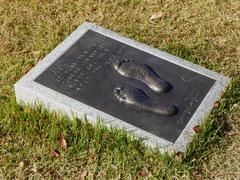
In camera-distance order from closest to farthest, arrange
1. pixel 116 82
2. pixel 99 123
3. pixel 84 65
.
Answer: pixel 99 123
pixel 116 82
pixel 84 65

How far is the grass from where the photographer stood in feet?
12.2

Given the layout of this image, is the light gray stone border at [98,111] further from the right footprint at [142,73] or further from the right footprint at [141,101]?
the right footprint at [142,73]

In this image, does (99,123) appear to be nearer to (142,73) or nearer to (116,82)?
(116,82)

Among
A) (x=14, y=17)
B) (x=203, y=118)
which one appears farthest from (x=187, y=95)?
(x=14, y=17)

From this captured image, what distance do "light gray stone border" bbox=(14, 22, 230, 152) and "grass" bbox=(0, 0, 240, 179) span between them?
6cm

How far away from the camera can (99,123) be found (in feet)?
12.3

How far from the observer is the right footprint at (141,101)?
3.83 m

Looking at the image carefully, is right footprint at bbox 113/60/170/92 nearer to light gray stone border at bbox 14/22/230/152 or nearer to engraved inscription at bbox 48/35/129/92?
engraved inscription at bbox 48/35/129/92

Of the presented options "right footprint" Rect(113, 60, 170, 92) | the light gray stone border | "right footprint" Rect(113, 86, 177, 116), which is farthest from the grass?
"right footprint" Rect(113, 60, 170, 92)

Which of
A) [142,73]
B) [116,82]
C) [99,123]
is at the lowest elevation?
[99,123]

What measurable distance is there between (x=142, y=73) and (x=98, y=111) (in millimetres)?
550

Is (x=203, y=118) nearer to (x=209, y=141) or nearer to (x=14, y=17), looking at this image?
(x=209, y=141)

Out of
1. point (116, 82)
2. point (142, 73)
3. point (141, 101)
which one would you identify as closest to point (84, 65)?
point (116, 82)

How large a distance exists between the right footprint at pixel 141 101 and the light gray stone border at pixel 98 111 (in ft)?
0.60
